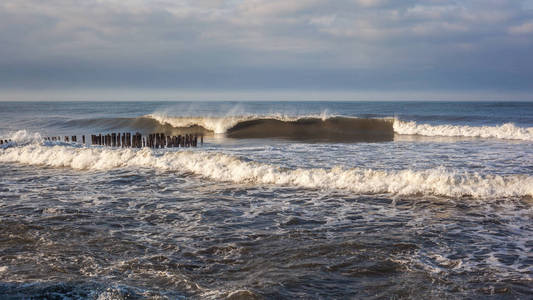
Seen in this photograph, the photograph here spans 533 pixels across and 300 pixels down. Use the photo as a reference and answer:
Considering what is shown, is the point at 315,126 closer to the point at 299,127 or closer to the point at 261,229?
the point at 299,127

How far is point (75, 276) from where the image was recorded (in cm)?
483

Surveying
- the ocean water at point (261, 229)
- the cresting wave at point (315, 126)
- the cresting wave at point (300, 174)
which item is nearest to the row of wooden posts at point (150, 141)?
the cresting wave at point (300, 174)

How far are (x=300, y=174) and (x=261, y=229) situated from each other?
4159mm

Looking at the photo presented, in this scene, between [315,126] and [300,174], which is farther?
[315,126]

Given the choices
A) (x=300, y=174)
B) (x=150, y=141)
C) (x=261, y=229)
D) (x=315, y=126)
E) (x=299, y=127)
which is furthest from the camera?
(x=315, y=126)

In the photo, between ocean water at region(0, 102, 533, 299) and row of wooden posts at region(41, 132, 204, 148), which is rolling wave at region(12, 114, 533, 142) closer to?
row of wooden posts at region(41, 132, 204, 148)

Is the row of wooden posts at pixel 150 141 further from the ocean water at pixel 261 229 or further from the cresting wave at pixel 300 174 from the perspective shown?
the ocean water at pixel 261 229

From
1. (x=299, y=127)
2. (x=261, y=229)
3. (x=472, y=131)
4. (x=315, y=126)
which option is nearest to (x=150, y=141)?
(x=299, y=127)

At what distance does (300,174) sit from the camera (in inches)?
425

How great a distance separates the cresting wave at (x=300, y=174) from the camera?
9391 mm

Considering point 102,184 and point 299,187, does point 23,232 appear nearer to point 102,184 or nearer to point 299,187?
point 102,184

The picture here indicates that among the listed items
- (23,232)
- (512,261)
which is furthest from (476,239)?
→ (23,232)

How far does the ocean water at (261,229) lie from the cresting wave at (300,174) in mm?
43

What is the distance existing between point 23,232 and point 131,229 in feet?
5.50
